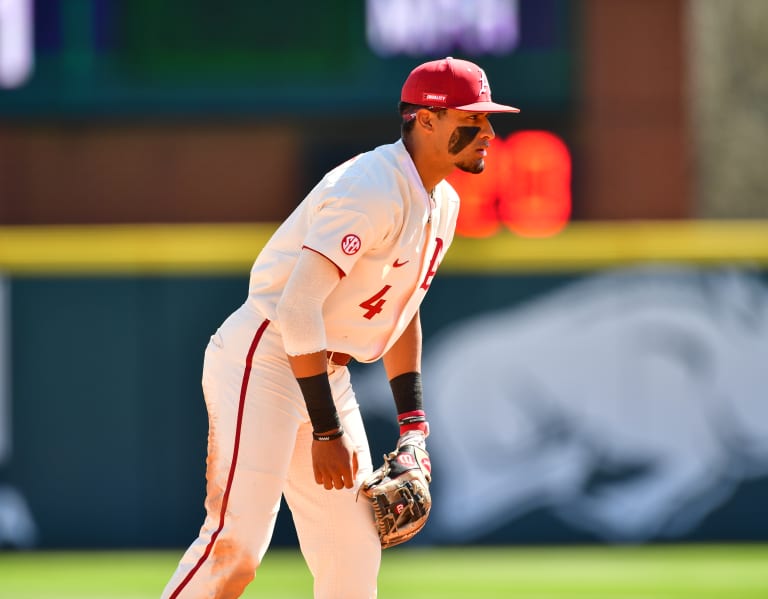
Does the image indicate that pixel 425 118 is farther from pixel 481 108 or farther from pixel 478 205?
pixel 478 205

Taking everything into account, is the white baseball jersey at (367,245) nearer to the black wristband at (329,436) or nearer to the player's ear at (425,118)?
the player's ear at (425,118)

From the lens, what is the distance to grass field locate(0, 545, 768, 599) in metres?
6.54

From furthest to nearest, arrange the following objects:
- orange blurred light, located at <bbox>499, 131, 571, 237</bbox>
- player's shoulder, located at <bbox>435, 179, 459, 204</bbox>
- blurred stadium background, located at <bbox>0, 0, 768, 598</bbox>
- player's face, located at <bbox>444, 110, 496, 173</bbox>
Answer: orange blurred light, located at <bbox>499, 131, 571, 237</bbox> → blurred stadium background, located at <bbox>0, 0, 768, 598</bbox> → player's shoulder, located at <bbox>435, 179, 459, 204</bbox> → player's face, located at <bbox>444, 110, 496, 173</bbox>

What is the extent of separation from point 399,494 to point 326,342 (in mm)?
497

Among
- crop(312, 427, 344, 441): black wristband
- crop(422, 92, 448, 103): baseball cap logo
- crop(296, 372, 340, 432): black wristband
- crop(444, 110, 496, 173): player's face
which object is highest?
crop(422, 92, 448, 103): baseball cap logo

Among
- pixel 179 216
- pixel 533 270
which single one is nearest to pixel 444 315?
pixel 533 270

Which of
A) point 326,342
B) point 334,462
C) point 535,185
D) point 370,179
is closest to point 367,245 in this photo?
point 370,179

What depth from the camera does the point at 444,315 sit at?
8.10 metres

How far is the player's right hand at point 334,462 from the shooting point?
3.75 meters

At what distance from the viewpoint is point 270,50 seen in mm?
10039

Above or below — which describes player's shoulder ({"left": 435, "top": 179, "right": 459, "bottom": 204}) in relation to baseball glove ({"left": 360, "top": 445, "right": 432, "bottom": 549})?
above

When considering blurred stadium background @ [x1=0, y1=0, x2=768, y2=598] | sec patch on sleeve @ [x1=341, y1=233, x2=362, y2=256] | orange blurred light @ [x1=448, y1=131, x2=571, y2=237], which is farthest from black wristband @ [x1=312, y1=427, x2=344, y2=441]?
orange blurred light @ [x1=448, y1=131, x2=571, y2=237]

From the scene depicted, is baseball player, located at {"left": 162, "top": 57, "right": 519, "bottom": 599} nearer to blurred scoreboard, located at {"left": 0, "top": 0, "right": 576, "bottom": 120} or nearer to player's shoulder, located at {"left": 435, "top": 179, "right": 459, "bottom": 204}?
player's shoulder, located at {"left": 435, "top": 179, "right": 459, "bottom": 204}

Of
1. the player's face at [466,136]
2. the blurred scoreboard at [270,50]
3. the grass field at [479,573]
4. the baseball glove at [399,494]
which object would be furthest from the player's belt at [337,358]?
the blurred scoreboard at [270,50]
